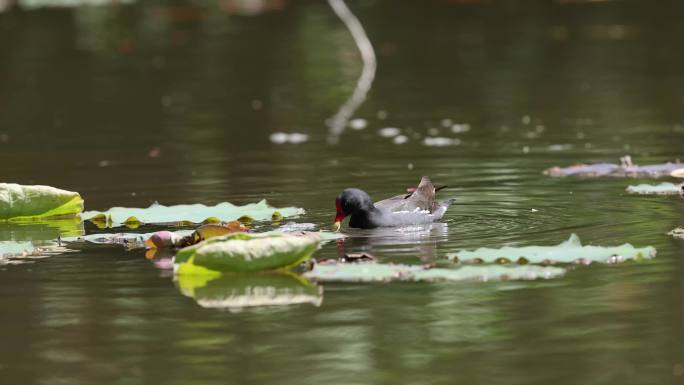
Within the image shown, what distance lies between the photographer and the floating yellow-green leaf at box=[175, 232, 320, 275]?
7.39m

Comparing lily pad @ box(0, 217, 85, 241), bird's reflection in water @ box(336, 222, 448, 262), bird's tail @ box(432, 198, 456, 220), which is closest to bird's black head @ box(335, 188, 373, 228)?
bird's reflection in water @ box(336, 222, 448, 262)

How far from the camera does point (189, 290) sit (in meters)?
7.33

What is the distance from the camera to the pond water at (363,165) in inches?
233

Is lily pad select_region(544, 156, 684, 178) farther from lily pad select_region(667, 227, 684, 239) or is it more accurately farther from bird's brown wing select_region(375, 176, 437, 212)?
lily pad select_region(667, 227, 684, 239)

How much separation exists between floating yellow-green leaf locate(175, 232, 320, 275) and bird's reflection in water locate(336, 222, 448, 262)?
21.9 inches

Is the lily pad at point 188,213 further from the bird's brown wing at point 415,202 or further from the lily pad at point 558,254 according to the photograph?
the lily pad at point 558,254

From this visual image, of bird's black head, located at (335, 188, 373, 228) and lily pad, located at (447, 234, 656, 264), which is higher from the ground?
bird's black head, located at (335, 188, 373, 228)

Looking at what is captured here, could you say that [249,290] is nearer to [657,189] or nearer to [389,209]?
[389,209]

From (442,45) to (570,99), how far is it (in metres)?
5.93

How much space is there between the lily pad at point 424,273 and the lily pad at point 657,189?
2.86 metres

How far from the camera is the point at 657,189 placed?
33.1 feet

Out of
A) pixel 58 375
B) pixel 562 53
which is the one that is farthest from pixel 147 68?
pixel 58 375

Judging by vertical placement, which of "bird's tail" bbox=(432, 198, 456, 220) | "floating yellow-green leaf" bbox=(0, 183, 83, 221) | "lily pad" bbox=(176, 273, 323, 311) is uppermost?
"floating yellow-green leaf" bbox=(0, 183, 83, 221)

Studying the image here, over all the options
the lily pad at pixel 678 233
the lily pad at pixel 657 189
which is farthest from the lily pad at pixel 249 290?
the lily pad at pixel 657 189
